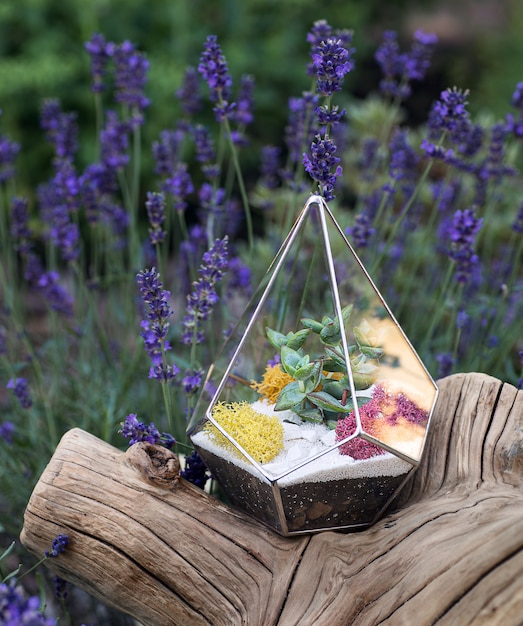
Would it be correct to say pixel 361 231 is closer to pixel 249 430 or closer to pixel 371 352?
pixel 371 352

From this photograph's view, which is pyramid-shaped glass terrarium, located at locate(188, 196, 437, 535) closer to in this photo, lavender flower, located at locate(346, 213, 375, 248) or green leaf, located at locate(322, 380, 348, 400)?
green leaf, located at locate(322, 380, 348, 400)

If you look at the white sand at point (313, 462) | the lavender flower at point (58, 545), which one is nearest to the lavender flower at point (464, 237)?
the white sand at point (313, 462)

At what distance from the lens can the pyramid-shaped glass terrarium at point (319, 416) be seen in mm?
1493

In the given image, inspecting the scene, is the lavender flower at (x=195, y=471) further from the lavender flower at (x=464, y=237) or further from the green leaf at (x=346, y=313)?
the lavender flower at (x=464, y=237)

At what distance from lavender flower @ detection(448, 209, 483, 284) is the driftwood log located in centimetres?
43

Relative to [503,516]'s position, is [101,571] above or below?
below

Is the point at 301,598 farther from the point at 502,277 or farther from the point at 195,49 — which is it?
the point at 195,49

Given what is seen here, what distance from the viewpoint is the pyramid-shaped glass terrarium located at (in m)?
1.49

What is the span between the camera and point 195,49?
542cm

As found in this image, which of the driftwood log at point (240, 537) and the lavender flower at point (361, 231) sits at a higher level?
the lavender flower at point (361, 231)

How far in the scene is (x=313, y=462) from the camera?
1468 millimetres

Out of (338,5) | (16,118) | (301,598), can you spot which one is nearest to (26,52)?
(16,118)

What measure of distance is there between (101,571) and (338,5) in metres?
5.60

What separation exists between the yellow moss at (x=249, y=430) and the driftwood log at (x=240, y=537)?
17cm
